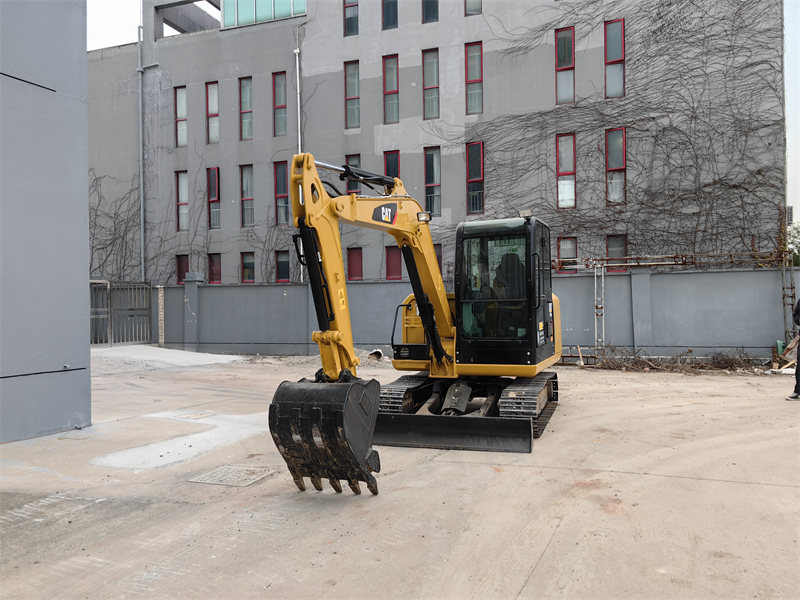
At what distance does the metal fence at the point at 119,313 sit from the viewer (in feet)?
68.6

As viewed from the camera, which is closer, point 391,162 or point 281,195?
point 391,162

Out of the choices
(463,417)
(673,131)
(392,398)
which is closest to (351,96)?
(673,131)

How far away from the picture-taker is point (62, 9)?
8750 millimetres

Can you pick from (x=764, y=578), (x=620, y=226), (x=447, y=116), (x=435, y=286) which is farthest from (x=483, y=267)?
(x=447, y=116)

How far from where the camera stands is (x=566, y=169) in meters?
20.8

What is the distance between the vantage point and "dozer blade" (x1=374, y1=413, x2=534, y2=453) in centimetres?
730

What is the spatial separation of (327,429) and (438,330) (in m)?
3.88

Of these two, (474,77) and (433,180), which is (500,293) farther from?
(474,77)

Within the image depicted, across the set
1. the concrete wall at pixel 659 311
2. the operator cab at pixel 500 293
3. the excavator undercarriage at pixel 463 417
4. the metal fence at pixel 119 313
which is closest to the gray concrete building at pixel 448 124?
the concrete wall at pixel 659 311

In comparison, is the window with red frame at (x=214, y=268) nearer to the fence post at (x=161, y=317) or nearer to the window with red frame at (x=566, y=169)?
the fence post at (x=161, y=317)

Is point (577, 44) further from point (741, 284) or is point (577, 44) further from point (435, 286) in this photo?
point (435, 286)

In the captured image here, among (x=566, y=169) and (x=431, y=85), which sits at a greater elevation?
(x=431, y=85)

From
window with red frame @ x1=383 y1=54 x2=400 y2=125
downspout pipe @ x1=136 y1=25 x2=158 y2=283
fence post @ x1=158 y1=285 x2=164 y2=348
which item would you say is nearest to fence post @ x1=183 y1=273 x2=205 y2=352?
fence post @ x1=158 y1=285 x2=164 y2=348

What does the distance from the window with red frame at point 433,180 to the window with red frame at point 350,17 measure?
18.1 feet
